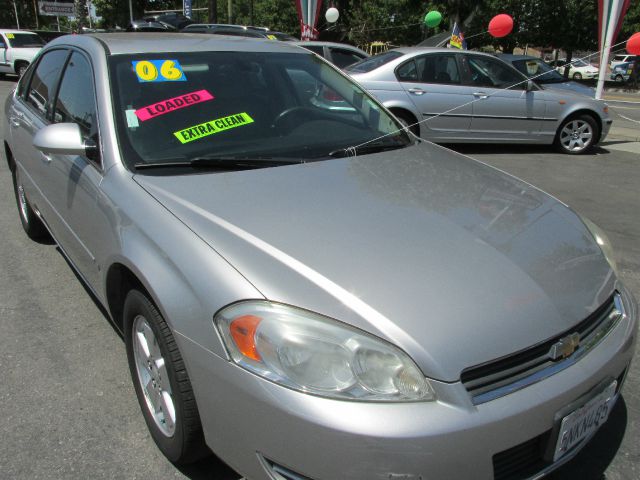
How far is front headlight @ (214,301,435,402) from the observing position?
1.59 metres

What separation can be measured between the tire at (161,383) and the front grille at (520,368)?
933 mm

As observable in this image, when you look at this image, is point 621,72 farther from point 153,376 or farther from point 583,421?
point 153,376

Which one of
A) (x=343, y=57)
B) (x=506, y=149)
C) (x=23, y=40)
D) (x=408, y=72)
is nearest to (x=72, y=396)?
(x=408, y=72)

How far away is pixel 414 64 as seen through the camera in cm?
828

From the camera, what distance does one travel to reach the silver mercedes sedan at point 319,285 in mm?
1589

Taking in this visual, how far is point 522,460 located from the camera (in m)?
1.69

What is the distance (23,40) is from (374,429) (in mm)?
21642

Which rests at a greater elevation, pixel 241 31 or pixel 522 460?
pixel 241 31

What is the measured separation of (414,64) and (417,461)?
7577mm

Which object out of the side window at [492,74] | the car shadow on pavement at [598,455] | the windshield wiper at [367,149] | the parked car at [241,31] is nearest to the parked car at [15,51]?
the parked car at [241,31]

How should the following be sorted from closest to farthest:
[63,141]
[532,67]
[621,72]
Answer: [63,141], [532,67], [621,72]

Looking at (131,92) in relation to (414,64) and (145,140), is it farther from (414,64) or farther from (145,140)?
(414,64)

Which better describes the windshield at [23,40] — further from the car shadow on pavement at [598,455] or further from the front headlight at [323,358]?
the car shadow on pavement at [598,455]

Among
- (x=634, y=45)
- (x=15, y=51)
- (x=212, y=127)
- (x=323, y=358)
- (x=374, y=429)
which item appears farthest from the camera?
(x=15, y=51)
